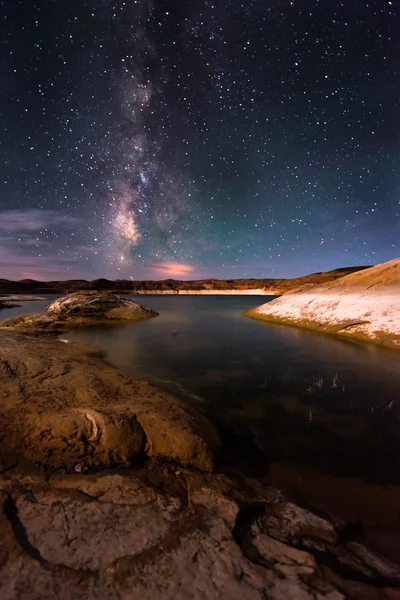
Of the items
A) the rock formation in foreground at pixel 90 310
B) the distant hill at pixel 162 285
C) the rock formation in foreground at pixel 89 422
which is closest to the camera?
the rock formation in foreground at pixel 89 422

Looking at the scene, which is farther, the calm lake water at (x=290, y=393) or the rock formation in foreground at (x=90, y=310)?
the rock formation in foreground at (x=90, y=310)

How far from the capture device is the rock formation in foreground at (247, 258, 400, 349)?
483 inches

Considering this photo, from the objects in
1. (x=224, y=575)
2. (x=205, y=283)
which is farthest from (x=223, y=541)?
(x=205, y=283)

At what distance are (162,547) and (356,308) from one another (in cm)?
1536

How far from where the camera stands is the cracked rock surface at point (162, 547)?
199cm

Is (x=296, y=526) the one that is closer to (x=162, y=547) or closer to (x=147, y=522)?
(x=162, y=547)

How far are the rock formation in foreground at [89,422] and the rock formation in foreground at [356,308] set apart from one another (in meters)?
10.7

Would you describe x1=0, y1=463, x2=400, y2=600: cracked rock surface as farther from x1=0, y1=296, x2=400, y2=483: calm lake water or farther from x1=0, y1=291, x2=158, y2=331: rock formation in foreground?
x1=0, y1=291, x2=158, y2=331: rock formation in foreground

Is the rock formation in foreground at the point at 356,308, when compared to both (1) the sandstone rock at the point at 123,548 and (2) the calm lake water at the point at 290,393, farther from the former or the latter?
(1) the sandstone rock at the point at 123,548

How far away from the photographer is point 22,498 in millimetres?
2729

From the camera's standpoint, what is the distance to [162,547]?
2322 mm

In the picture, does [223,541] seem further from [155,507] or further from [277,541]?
[155,507]

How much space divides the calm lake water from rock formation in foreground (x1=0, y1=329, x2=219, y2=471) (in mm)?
833

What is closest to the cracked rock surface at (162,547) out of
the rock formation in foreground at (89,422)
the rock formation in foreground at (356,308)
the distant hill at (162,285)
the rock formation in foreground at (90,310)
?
the rock formation in foreground at (89,422)
